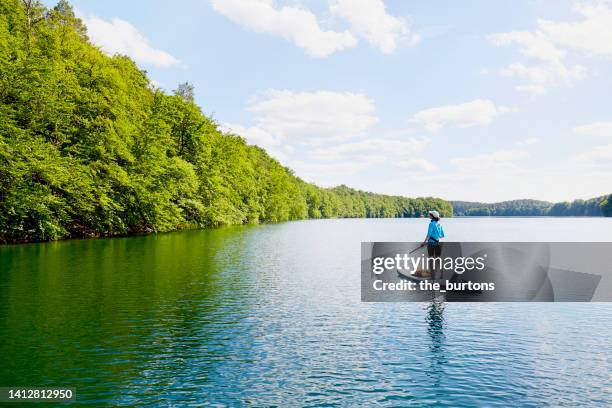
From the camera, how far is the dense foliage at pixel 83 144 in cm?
4297

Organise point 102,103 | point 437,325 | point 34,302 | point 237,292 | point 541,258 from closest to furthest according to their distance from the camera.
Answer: point 437,325 → point 34,302 → point 237,292 → point 541,258 → point 102,103

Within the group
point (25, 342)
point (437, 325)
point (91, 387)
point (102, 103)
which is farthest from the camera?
point (102, 103)

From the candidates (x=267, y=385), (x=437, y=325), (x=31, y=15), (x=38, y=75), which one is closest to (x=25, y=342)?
(x=267, y=385)

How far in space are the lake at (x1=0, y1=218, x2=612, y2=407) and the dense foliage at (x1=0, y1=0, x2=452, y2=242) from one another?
66.6ft

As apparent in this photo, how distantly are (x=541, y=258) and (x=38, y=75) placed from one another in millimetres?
47119

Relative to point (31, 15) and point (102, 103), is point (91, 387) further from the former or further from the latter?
point (31, 15)

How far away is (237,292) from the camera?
74.2ft

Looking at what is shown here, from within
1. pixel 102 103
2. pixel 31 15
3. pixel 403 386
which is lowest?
pixel 403 386

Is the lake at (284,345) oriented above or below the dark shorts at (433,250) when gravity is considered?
below

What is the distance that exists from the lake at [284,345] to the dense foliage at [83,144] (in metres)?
20.3

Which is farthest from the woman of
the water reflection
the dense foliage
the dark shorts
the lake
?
the dense foliage

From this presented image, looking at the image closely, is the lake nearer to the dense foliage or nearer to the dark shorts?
the dark shorts

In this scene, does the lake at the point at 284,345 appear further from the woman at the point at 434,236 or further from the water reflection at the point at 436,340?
the woman at the point at 434,236

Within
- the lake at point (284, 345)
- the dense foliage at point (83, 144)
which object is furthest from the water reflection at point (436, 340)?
the dense foliage at point (83, 144)
